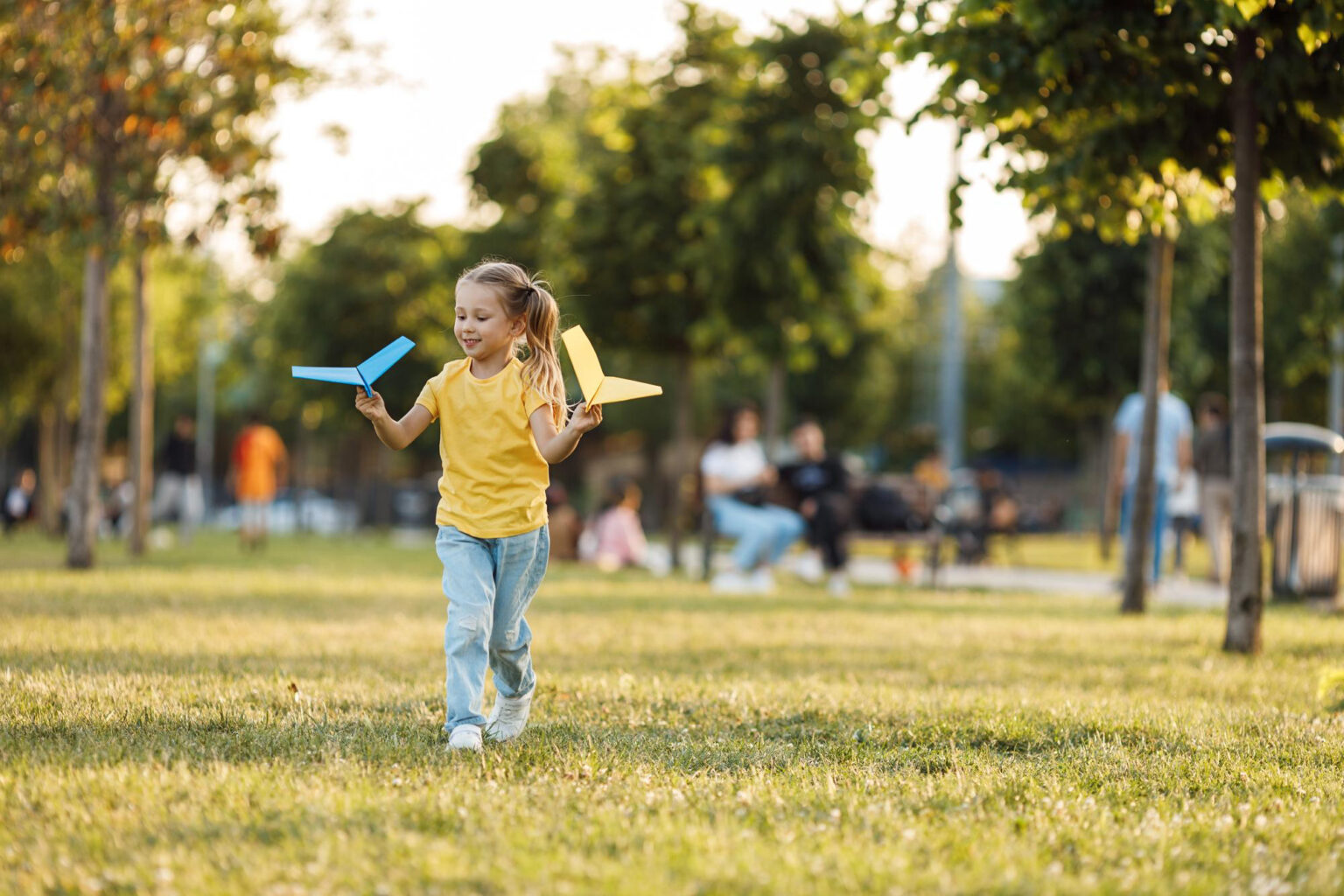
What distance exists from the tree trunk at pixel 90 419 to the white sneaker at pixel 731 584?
19.9 ft

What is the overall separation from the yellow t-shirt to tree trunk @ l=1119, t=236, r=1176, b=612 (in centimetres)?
832

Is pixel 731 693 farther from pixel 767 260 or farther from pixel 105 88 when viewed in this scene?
pixel 767 260

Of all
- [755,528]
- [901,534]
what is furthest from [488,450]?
[901,534]

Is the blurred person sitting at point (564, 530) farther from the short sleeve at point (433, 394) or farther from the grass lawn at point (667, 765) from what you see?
the short sleeve at point (433, 394)

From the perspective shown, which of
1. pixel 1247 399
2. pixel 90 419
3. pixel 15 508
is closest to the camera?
pixel 1247 399

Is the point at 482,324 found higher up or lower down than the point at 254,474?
higher up

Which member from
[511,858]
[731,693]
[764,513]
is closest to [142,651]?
[731,693]

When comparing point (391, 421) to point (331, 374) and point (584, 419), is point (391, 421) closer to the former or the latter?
point (331, 374)

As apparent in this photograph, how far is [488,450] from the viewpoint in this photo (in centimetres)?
522

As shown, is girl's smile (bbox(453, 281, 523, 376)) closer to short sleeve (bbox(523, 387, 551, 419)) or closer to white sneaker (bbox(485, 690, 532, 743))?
short sleeve (bbox(523, 387, 551, 419))

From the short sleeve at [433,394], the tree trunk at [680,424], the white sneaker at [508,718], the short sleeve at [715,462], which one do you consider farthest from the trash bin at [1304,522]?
the short sleeve at [433,394]

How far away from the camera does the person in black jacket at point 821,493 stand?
603 inches

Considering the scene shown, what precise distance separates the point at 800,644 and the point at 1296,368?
23552 millimetres

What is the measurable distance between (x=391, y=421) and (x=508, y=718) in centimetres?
123
